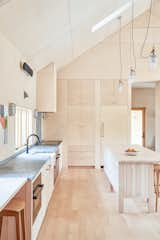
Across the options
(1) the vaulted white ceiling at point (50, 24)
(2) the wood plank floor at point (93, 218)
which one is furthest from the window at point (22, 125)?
(2) the wood plank floor at point (93, 218)

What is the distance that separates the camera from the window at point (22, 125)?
4980 millimetres

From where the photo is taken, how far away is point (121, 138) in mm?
8188

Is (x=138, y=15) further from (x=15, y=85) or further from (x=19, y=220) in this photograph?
(x=19, y=220)

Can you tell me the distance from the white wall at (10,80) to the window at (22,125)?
228 mm

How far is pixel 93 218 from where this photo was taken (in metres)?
4.07

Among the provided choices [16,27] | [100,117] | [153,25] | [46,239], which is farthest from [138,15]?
[46,239]

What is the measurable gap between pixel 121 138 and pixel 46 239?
515 centimetres

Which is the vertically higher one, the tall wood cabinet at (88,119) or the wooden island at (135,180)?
the tall wood cabinet at (88,119)

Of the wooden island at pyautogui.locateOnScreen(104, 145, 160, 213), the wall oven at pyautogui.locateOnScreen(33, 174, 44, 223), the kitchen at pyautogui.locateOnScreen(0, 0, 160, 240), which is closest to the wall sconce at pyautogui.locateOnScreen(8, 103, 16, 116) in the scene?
the kitchen at pyautogui.locateOnScreen(0, 0, 160, 240)

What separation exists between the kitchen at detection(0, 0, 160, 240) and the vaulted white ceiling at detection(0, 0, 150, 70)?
0.02 m

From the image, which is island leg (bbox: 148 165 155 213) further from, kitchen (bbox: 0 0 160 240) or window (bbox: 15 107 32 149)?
window (bbox: 15 107 32 149)

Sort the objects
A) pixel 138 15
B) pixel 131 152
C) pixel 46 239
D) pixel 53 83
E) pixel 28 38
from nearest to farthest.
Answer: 1. pixel 46 239
2. pixel 28 38
3. pixel 131 152
4. pixel 53 83
5. pixel 138 15

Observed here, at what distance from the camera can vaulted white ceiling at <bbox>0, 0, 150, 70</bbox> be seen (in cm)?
327

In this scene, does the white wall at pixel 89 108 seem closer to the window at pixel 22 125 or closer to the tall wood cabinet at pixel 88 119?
the tall wood cabinet at pixel 88 119
